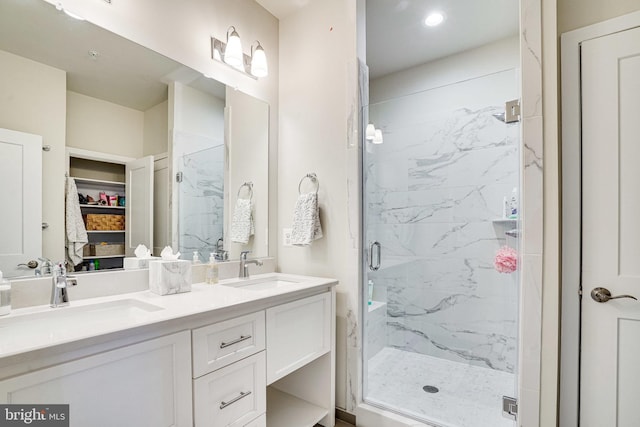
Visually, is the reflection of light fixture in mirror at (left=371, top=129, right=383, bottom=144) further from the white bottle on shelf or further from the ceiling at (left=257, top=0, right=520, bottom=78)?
the ceiling at (left=257, top=0, right=520, bottom=78)

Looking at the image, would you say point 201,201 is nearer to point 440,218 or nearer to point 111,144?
point 111,144

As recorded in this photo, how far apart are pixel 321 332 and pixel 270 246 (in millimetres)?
729

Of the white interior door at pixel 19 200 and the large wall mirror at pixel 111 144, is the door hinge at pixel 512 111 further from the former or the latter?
the white interior door at pixel 19 200

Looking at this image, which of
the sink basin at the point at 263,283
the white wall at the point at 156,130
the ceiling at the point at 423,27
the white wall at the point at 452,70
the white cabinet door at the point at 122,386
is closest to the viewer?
the white cabinet door at the point at 122,386

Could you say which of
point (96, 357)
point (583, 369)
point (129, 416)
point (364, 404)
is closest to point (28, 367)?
point (96, 357)

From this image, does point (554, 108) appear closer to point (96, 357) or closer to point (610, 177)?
point (610, 177)

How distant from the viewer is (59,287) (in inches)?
48.0

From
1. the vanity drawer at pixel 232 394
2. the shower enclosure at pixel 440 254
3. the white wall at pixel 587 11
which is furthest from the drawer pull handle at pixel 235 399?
the white wall at pixel 587 11

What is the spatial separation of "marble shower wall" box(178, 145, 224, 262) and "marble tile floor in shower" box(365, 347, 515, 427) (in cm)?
130

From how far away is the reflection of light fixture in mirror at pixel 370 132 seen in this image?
203 cm

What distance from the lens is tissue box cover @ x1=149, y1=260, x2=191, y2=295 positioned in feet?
4.80

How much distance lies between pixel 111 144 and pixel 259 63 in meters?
1.06

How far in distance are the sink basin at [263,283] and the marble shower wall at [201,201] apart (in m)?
0.26

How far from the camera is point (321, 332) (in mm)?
1803
